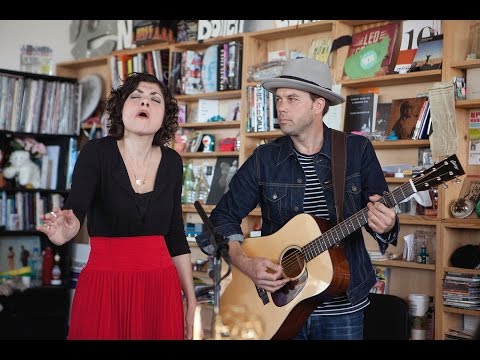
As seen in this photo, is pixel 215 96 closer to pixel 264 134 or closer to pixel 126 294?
pixel 264 134

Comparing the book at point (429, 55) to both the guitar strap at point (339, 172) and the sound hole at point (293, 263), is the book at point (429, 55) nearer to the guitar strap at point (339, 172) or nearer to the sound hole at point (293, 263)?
the guitar strap at point (339, 172)

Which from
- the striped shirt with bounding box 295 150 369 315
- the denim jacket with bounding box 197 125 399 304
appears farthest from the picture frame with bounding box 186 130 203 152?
the striped shirt with bounding box 295 150 369 315

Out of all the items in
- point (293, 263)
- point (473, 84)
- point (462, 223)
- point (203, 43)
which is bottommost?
point (293, 263)

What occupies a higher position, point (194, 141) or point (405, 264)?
point (194, 141)

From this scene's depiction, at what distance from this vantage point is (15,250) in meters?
5.40

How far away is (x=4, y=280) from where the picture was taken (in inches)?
201

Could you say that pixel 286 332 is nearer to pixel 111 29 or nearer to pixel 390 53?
pixel 390 53

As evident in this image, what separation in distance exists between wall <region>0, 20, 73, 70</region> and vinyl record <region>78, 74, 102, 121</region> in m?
0.37

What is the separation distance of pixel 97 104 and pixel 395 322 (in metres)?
3.30

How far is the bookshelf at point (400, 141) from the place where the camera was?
356 centimetres

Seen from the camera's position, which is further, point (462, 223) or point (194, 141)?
point (194, 141)

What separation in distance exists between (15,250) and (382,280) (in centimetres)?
298

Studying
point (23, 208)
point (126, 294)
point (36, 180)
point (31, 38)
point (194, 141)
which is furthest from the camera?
point (31, 38)

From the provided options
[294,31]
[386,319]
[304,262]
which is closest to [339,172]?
[304,262]
